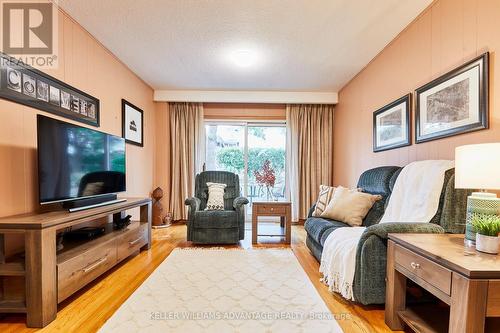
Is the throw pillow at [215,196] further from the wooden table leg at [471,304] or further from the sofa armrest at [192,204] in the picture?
the wooden table leg at [471,304]

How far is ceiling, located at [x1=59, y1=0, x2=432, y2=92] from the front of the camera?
217 cm

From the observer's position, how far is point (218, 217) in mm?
3189

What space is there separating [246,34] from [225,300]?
2.56 metres

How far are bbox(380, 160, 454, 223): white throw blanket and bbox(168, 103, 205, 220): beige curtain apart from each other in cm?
336

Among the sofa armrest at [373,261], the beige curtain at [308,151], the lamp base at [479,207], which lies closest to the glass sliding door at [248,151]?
the beige curtain at [308,151]

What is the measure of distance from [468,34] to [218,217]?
2950mm

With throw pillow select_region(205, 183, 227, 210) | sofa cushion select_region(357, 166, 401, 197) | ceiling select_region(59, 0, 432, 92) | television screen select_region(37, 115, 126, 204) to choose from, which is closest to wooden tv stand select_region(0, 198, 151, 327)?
television screen select_region(37, 115, 126, 204)

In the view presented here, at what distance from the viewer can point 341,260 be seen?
1884 mm

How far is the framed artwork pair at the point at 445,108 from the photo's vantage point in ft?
5.49

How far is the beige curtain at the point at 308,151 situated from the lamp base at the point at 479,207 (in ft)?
10.6

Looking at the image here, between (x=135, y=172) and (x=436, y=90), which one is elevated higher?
(x=436, y=90)

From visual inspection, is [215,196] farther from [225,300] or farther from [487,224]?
[487,224]

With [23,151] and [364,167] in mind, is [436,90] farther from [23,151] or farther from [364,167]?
[23,151]

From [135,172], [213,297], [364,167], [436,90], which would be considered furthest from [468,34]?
[135,172]
